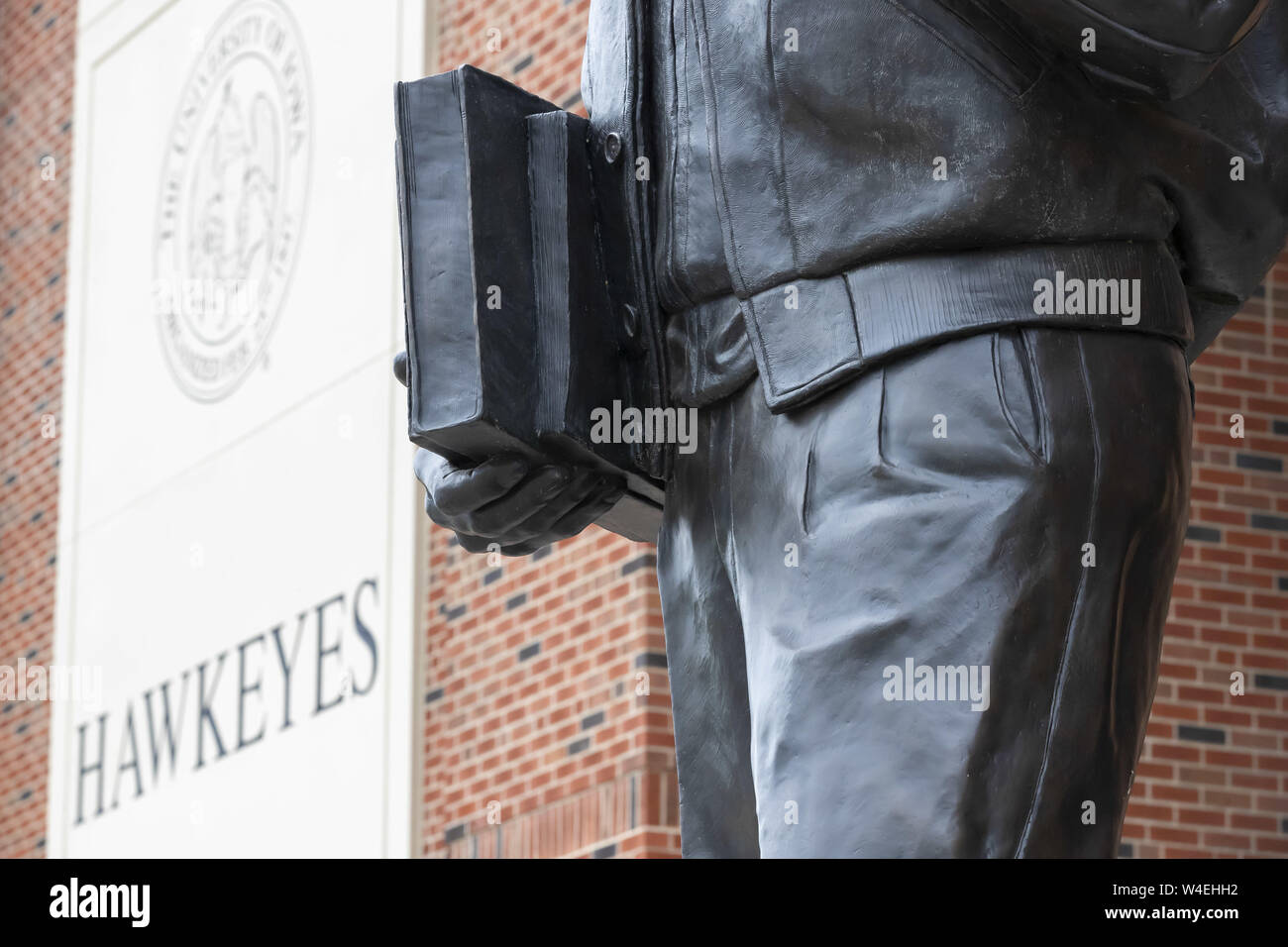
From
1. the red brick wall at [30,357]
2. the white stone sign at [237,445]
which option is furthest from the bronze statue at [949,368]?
the red brick wall at [30,357]

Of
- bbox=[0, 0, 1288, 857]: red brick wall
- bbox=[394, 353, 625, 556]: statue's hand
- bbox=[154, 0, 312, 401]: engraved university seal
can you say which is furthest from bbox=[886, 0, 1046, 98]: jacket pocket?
bbox=[154, 0, 312, 401]: engraved university seal

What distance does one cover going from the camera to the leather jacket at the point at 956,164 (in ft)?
8.49

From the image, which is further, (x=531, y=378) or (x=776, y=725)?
(x=531, y=378)

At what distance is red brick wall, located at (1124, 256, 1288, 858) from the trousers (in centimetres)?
665

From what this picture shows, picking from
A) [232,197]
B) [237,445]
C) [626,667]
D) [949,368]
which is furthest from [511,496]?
[232,197]

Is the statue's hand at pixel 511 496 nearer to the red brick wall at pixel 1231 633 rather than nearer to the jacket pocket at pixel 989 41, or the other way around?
the jacket pocket at pixel 989 41

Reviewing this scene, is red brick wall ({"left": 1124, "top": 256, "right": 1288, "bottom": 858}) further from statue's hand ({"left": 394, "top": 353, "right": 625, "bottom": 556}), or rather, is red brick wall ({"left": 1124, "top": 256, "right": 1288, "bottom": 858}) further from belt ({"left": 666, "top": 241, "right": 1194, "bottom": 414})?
belt ({"left": 666, "top": 241, "right": 1194, "bottom": 414})

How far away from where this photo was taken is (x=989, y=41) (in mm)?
2627

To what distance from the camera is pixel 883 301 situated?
261 centimetres

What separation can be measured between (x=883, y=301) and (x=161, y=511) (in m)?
10.0

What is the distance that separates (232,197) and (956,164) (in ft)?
32.7

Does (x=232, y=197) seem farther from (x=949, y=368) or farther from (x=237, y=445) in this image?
(x=949, y=368)

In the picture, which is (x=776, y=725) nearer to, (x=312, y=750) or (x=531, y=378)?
(x=531, y=378)

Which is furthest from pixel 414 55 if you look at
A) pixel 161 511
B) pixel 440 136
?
pixel 440 136
